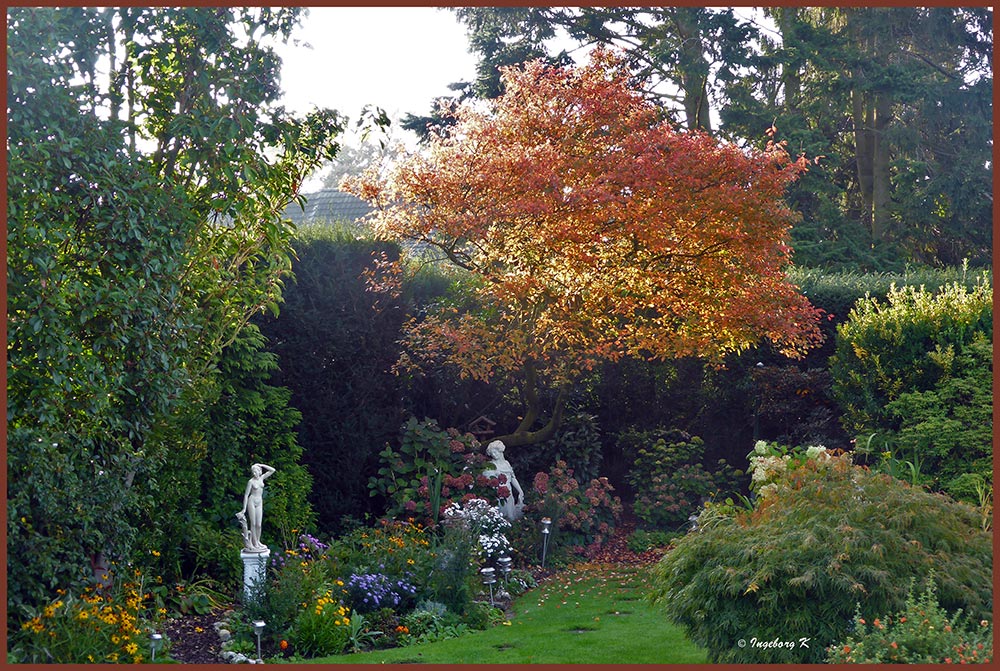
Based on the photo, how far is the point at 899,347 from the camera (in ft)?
33.4

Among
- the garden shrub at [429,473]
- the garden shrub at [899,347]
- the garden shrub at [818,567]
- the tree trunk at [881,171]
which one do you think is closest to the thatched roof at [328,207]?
the garden shrub at [429,473]

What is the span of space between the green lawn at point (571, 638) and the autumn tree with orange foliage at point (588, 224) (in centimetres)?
291

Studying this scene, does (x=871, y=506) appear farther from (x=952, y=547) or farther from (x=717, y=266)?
(x=717, y=266)

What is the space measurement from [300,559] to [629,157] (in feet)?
16.1

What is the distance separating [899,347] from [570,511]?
399 cm

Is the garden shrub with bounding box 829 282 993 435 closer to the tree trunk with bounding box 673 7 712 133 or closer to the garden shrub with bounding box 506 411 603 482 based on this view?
the garden shrub with bounding box 506 411 603 482

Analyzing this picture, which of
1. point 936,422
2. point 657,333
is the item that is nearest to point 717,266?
point 657,333

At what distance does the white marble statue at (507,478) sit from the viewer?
9.89m

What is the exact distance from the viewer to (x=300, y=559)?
24.7 feet

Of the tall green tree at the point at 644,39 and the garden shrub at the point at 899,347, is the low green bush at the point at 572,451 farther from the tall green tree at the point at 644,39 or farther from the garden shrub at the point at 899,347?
the tall green tree at the point at 644,39

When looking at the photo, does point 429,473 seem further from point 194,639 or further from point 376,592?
point 194,639

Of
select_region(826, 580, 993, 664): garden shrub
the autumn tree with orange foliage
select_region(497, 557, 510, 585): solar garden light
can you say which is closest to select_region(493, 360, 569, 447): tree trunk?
the autumn tree with orange foliage

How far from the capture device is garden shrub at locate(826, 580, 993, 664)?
15.2 feet

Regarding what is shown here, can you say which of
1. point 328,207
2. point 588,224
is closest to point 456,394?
point 588,224
